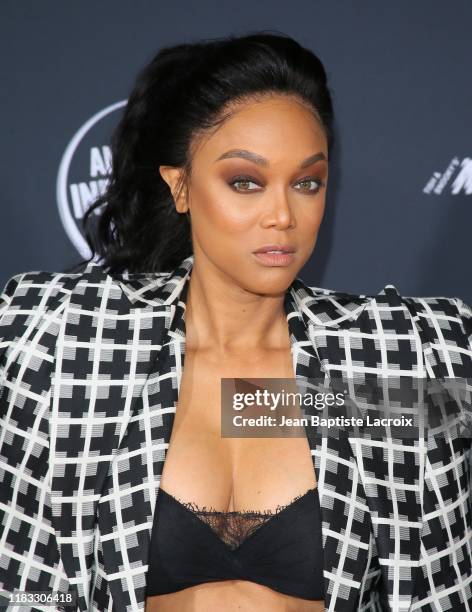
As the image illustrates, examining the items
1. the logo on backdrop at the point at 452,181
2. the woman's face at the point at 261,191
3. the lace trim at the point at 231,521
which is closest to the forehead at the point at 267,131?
the woman's face at the point at 261,191

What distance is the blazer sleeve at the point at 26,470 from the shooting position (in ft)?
5.47

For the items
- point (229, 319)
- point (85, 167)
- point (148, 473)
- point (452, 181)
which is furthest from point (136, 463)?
point (452, 181)

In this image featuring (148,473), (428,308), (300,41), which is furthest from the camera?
(300,41)

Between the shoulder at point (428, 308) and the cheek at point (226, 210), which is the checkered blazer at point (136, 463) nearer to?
the shoulder at point (428, 308)

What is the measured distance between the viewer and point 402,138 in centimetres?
208

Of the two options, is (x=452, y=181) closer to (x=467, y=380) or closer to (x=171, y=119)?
(x=467, y=380)

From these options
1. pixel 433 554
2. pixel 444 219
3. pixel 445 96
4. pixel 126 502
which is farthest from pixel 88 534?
pixel 445 96

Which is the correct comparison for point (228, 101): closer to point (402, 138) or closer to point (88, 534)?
point (402, 138)

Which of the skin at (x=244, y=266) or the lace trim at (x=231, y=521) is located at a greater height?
the skin at (x=244, y=266)

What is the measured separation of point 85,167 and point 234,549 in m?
0.89

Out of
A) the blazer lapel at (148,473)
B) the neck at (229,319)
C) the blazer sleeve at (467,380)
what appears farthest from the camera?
the neck at (229,319)

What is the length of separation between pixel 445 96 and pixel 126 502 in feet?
3.54

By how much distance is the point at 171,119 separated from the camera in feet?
6.13

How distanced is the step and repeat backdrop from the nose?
1.60 feet
